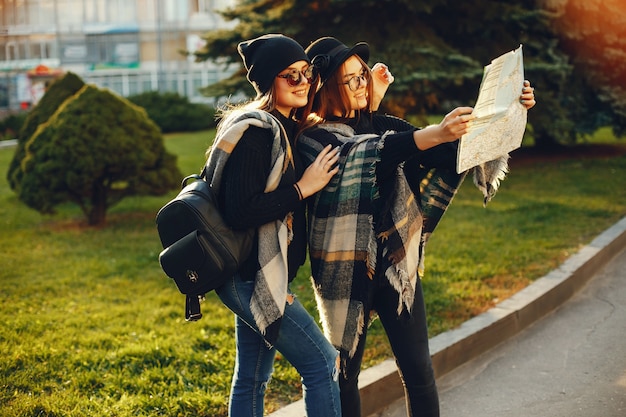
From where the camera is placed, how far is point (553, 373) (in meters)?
4.70

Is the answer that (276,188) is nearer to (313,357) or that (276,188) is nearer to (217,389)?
(313,357)

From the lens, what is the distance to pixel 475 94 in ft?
42.2

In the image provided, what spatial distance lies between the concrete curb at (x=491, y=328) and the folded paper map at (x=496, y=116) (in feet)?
5.78

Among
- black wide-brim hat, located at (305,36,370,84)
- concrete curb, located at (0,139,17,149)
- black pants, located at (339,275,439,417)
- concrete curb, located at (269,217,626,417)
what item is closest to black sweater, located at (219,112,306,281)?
black wide-brim hat, located at (305,36,370,84)

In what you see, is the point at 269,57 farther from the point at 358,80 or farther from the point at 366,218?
the point at 366,218

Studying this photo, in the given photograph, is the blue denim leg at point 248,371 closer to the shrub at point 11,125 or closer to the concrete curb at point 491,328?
the concrete curb at point 491,328

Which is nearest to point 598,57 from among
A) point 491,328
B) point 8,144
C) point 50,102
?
point 50,102

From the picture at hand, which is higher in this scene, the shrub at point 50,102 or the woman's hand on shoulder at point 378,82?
the woman's hand on shoulder at point 378,82

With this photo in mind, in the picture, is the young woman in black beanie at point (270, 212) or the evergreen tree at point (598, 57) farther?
the evergreen tree at point (598, 57)

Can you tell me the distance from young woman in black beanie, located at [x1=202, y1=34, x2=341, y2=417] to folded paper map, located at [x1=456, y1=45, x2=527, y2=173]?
52 cm

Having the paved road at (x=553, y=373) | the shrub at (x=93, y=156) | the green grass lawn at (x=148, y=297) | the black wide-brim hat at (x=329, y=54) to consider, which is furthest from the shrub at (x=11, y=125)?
the black wide-brim hat at (x=329, y=54)

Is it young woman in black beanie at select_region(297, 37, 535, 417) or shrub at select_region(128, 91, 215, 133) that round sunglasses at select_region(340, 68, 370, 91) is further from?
shrub at select_region(128, 91, 215, 133)

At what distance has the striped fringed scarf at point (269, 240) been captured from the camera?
280cm

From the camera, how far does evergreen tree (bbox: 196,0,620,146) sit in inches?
484
